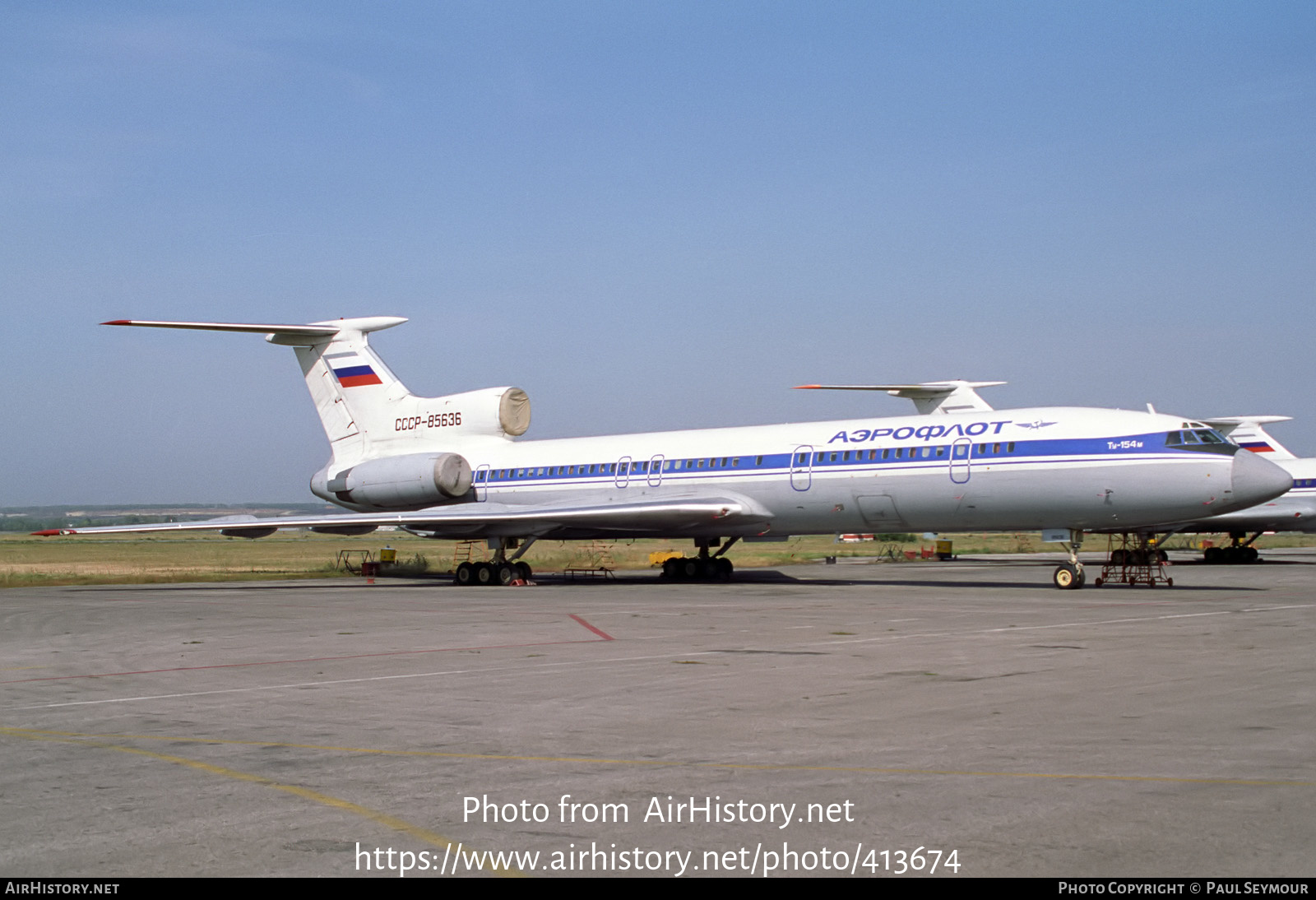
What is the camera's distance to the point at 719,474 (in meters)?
29.3

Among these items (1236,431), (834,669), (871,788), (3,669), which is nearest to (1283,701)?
(834,669)

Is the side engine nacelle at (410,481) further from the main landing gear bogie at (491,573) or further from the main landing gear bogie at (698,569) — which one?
the main landing gear bogie at (698,569)

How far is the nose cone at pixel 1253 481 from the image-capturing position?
2273 centimetres

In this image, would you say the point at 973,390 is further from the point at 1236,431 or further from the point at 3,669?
the point at 3,669

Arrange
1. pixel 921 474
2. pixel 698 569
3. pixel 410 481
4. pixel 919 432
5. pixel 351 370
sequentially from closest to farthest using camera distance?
pixel 921 474 → pixel 919 432 → pixel 698 569 → pixel 410 481 → pixel 351 370

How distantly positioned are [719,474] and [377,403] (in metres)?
11.0

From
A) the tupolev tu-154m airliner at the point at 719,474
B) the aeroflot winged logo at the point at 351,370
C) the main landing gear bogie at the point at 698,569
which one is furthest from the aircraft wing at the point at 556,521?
the aeroflot winged logo at the point at 351,370

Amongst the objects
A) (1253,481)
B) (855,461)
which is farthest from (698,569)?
(1253,481)

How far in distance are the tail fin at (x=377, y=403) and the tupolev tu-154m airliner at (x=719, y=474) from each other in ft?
0.17

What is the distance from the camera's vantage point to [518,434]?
3456 cm

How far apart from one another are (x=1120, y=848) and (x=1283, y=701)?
5.05 metres

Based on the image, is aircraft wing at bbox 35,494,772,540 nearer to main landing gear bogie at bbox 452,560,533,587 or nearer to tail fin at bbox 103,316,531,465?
main landing gear bogie at bbox 452,560,533,587

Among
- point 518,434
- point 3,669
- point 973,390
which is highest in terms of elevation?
point 973,390

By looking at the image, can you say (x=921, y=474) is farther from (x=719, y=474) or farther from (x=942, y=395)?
(x=942, y=395)
